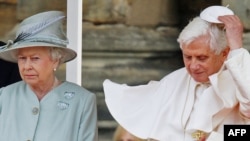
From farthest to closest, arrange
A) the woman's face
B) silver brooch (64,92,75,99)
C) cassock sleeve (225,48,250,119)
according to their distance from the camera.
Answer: silver brooch (64,92,75,99)
the woman's face
cassock sleeve (225,48,250,119)

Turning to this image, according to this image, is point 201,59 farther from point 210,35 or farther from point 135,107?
point 135,107

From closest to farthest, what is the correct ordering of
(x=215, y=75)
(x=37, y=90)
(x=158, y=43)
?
(x=215, y=75) → (x=37, y=90) → (x=158, y=43)

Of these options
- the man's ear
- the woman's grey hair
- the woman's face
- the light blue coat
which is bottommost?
the light blue coat

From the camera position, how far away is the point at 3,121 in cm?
368

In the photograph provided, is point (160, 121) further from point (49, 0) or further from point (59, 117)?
point (49, 0)

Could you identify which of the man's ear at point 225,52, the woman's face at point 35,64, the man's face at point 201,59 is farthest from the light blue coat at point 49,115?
the man's ear at point 225,52

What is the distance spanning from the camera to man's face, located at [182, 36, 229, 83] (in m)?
3.52

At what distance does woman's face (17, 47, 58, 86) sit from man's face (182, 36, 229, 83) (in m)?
0.63

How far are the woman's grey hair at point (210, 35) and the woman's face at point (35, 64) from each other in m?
0.62

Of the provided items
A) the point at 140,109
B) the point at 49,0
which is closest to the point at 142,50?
the point at 49,0

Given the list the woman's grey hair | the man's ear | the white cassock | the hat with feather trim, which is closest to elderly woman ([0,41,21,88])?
the hat with feather trim

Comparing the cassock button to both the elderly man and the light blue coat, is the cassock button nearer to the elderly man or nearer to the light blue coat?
the light blue coat

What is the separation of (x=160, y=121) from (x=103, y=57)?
153 cm

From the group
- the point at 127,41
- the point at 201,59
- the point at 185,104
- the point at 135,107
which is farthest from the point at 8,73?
the point at 127,41
